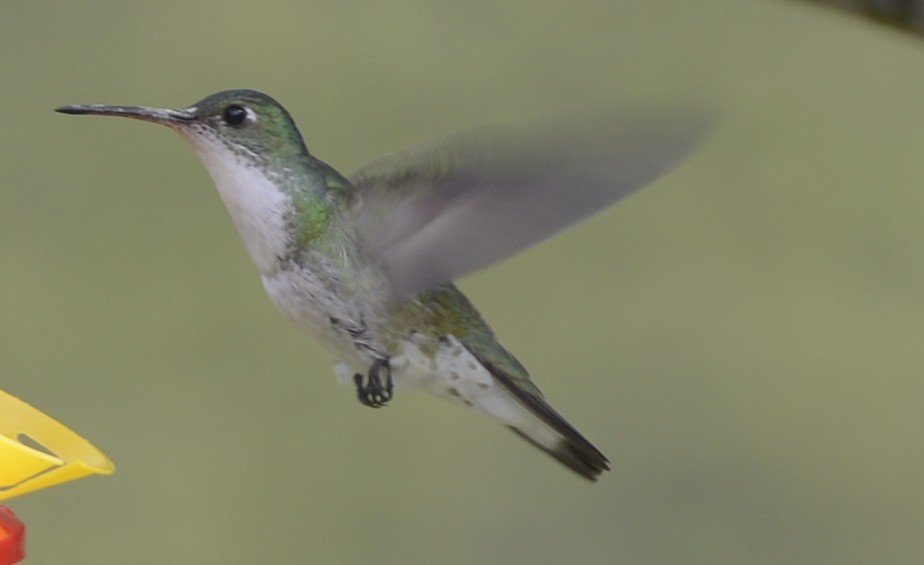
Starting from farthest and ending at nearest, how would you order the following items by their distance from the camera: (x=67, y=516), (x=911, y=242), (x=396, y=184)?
(x=911, y=242) → (x=67, y=516) → (x=396, y=184)

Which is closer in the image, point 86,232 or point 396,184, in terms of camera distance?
point 396,184

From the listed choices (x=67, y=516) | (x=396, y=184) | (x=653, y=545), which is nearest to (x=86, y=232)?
(x=67, y=516)

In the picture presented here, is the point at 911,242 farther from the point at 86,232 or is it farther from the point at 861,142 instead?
the point at 86,232

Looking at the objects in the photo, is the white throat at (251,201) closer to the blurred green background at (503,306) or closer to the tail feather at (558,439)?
the tail feather at (558,439)

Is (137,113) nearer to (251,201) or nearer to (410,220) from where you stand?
(251,201)

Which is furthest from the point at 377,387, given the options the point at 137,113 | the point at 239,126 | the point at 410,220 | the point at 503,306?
the point at 503,306

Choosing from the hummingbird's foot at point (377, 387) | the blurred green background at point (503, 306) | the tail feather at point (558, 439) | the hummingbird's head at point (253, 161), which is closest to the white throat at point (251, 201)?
the hummingbird's head at point (253, 161)
